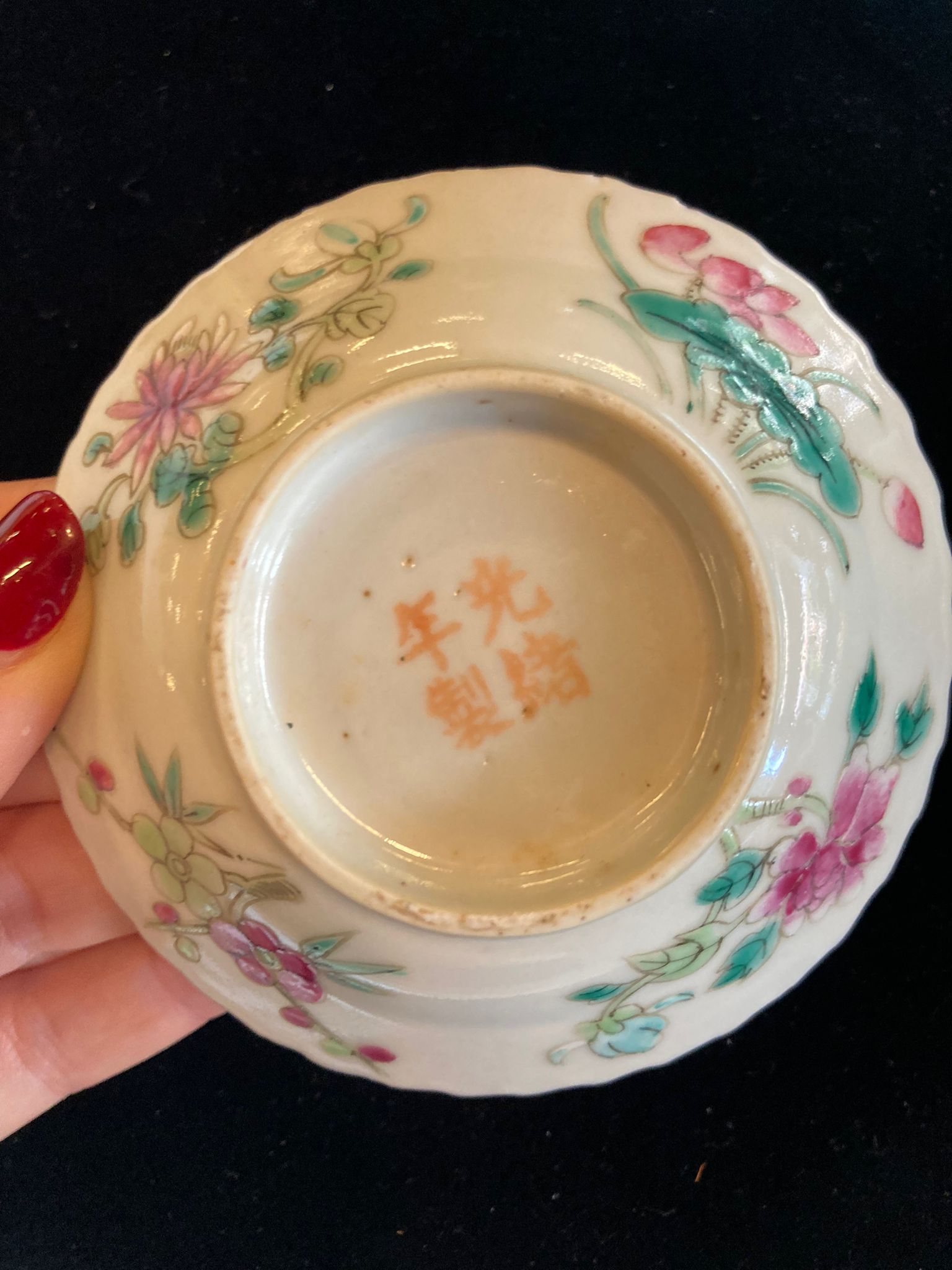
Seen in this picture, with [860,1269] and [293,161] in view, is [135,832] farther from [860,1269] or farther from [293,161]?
[860,1269]

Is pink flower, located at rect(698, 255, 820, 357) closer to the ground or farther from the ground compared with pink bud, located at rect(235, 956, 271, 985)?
farther from the ground

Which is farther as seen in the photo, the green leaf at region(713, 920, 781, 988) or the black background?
the black background

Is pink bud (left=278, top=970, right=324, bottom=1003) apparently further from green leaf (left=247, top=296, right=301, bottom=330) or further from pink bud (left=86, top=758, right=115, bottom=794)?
green leaf (left=247, top=296, right=301, bottom=330)

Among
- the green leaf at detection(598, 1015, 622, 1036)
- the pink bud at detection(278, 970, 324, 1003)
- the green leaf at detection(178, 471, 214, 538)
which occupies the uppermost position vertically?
the green leaf at detection(178, 471, 214, 538)

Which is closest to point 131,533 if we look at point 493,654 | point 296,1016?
point 493,654

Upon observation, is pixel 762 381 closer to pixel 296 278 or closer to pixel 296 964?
pixel 296 278

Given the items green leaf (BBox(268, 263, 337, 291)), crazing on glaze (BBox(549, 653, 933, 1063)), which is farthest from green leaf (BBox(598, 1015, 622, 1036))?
green leaf (BBox(268, 263, 337, 291))

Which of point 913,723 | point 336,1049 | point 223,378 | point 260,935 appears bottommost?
point 336,1049

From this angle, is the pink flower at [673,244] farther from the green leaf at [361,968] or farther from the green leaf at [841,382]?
the green leaf at [361,968]
